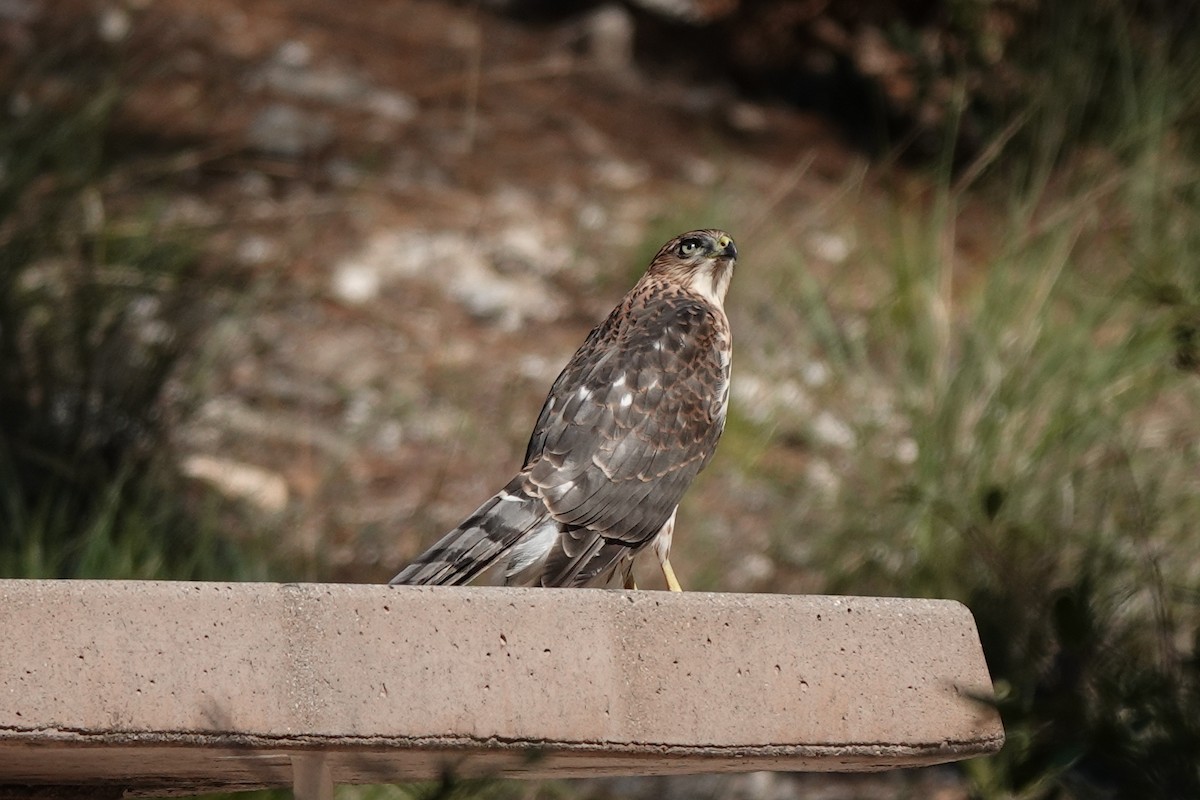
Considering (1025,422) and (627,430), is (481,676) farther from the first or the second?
(1025,422)

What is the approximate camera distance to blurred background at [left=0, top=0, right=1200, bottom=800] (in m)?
4.90

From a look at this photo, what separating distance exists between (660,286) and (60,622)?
2.12 m

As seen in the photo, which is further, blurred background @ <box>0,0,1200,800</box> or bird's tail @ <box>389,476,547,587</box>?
blurred background @ <box>0,0,1200,800</box>

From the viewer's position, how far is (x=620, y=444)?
3.30m

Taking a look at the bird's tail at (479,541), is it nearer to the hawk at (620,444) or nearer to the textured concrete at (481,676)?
the hawk at (620,444)

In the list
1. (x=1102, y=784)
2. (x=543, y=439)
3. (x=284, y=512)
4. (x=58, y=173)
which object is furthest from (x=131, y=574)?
(x=1102, y=784)

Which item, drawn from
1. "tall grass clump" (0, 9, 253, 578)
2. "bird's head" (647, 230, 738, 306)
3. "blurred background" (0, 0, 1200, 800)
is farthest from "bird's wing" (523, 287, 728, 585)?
"tall grass clump" (0, 9, 253, 578)

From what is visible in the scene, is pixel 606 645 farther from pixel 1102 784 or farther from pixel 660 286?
pixel 1102 784

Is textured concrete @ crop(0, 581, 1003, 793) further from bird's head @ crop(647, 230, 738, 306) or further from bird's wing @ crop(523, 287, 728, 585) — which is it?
bird's head @ crop(647, 230, 738, 306)

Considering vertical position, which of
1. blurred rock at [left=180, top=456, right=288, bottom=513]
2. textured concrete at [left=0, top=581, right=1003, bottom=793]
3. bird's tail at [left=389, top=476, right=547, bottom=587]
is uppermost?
textured concrete at [left=0, top=581, right=1003, bottom=793]

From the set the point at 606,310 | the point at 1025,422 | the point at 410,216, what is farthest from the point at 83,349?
the point at 1025,422

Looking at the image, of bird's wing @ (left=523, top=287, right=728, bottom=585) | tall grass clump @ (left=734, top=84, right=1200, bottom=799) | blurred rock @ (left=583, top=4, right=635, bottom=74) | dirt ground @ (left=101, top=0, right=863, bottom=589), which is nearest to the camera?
bird's wing @ (left=523, top=287, right=728, bottom=585)

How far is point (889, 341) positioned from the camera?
227 inches

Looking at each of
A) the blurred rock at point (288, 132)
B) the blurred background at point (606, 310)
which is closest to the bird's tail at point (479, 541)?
the blurred background at point (606, 310)
